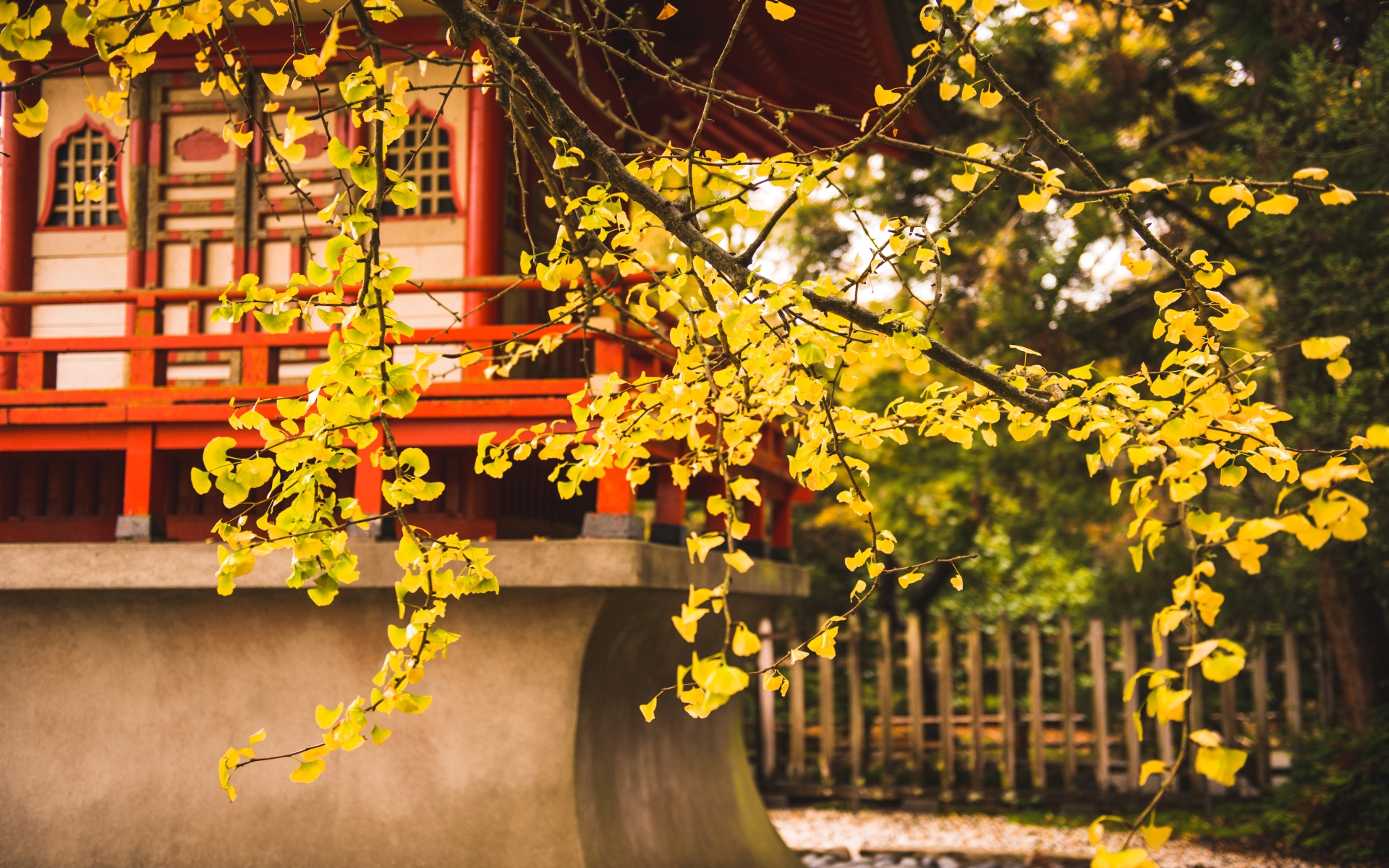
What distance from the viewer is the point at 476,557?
6.98ft

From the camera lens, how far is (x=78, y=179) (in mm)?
5441

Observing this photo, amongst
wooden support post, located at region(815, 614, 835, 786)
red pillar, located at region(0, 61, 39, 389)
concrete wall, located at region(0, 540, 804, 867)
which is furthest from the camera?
wooden support post, located at region(815, 614, 835, 786)

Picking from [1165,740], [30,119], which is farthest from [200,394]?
[1165,740]

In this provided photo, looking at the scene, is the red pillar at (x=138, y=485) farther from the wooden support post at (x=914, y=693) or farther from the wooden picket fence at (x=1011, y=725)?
the wooden support post at (x=914, y=693)

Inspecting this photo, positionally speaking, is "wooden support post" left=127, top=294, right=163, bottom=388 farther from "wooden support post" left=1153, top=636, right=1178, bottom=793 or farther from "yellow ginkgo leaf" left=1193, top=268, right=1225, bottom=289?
"wooden support post" left=1153, top=636, right=1178, bottom=793

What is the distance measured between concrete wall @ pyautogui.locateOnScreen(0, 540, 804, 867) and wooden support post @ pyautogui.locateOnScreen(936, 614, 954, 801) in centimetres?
464

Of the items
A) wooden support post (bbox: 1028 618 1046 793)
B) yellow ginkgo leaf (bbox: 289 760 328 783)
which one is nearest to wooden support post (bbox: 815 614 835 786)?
wooden support post (bbox: 1028 618 1046 793)

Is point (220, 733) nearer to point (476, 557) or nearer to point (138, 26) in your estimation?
point (476, 557)

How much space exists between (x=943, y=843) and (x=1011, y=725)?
1.29m

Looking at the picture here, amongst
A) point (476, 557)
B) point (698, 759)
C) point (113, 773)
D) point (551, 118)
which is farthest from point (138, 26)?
point (698, 759)

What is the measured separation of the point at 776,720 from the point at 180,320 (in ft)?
21.8

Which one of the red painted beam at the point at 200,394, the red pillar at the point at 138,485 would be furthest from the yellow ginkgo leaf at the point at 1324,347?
the red pillar at the point at 138,485

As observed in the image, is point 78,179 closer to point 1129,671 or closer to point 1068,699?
point 1068,699

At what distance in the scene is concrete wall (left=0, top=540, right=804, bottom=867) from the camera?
12.4ft
